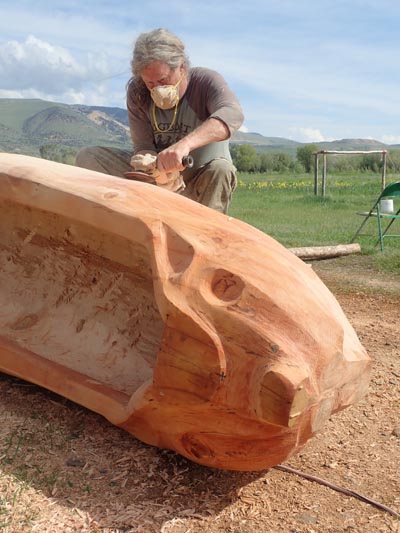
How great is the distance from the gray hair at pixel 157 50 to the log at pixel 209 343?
1451 mm

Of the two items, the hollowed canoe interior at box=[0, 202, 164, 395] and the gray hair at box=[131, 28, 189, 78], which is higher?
the gray hair at box=[131, 28, 189, 78]

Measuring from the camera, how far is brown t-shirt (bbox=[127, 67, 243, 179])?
4.27 m

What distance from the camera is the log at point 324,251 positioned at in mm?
7398

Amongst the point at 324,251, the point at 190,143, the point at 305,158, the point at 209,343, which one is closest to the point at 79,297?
the point at 190,143

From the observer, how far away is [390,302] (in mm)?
5551

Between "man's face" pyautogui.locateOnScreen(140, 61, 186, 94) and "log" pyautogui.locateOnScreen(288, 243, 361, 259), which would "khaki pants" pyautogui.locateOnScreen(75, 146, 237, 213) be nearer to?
"man's face" pyautogui.locateOnScreen(140, 61, 186, 94)

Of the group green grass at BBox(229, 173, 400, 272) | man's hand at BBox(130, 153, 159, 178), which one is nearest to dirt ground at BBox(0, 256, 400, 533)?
man's hand at BBox(130, 153, 159, 178)

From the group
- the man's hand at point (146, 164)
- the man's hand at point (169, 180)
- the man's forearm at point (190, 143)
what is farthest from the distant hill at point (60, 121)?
the man's hand at point (146, 164)

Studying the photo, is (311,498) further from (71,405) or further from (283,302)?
(71,405)

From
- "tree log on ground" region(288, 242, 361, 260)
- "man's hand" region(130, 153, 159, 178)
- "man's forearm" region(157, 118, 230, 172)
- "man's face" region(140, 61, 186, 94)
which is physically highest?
"man's face" region(140, 61, 186, 94)

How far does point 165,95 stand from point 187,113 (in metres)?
0.29

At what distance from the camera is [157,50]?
3.96m

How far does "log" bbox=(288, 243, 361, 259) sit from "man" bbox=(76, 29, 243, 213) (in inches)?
117

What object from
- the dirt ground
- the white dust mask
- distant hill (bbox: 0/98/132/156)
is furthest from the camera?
distant hill (bbox: 0/98/132/156)
